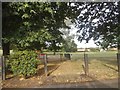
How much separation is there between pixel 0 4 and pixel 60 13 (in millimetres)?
3133

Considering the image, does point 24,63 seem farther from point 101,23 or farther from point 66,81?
point 101,23

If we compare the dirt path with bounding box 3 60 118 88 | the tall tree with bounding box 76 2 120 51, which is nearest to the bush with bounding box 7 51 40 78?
the dirt path with bounding box 3 60 118 88

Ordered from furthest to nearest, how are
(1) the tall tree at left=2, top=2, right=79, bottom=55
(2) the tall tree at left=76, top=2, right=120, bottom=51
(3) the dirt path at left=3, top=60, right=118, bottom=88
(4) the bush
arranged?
(2) the tall tree at left=76, top=2, right=120, bottom=51 → (1) the tall tree at left=2, top=2, right=79, bottom=55 → (4) the bush → (3) the dirt path at left=3, top=60, right=118, bottom=88

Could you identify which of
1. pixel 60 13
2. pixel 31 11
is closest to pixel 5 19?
pixel 31 11

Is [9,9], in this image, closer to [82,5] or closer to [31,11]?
[31,11]

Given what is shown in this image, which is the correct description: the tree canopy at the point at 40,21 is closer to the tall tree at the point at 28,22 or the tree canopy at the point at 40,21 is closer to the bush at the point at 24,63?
the tall tree at the point at 28,22

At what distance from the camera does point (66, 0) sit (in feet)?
37.8

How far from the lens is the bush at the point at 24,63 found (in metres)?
10.2

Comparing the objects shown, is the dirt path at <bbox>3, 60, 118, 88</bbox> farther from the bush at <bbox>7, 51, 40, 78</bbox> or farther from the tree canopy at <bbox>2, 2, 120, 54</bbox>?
the tree canopy at <bbox>2, 2, 120, 54</bbox>

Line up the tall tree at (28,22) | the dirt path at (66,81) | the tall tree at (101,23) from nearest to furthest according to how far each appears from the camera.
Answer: the dirt path at (66,81)
the tall tree at (28,22)
the tall tree at (101,23)

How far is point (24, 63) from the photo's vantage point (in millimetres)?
10219

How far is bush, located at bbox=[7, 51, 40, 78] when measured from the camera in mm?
10211

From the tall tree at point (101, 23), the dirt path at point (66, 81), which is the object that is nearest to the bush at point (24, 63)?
the dirt path at point (66, 81)

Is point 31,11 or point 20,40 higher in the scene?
point 31,11
